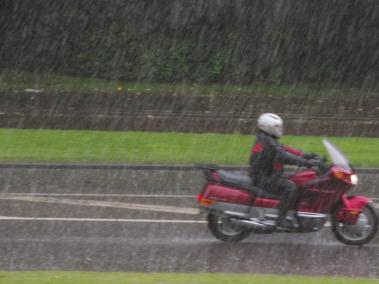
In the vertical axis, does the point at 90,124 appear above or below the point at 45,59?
above

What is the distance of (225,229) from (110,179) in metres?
5.36

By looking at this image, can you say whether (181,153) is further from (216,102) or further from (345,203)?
(216,102)

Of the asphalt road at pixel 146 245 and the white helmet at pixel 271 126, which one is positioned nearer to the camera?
the asphalt road at pixel 146 245

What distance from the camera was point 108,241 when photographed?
10.4 m

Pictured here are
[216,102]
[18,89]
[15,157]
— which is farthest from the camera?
[18,89]

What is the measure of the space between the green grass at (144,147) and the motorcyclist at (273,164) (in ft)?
21.9

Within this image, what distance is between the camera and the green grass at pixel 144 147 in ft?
57.7

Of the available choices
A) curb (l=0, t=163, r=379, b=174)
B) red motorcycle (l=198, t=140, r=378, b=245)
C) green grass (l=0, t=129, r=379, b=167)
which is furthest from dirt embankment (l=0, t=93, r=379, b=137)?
red motorcycle (l=198, t=140, r=378, b=245)

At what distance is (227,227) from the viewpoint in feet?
34.9

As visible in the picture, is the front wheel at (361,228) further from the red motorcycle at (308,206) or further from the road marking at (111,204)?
the road marking at (111,204)

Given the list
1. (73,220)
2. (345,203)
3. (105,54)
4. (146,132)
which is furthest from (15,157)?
(105,54)

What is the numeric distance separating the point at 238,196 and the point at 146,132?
11264mm

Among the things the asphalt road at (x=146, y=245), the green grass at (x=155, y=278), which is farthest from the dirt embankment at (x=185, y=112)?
the green grass at (x=155, y=278)

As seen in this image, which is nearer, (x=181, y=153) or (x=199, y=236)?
(x=199, y=236)
